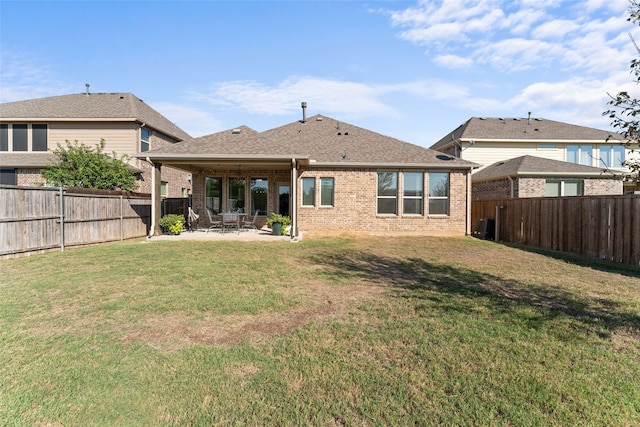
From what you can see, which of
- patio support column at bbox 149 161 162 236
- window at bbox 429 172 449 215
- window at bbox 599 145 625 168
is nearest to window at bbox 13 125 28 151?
patio support column at bbox 149 161 162 236

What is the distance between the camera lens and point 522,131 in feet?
82.0

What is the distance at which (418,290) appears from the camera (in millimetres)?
5945

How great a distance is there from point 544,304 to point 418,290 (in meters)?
1.88

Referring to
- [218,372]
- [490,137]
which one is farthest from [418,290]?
[490,137]

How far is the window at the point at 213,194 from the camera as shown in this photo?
16609 mm

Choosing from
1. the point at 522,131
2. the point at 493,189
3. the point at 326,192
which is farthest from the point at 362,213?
the point at 522,131

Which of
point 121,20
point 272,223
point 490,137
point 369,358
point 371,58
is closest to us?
point 369,358

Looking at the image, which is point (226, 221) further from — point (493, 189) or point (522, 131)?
point (522, 131)

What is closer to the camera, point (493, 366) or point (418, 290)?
point (493, 366)

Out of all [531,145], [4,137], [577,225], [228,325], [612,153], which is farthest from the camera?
[531,145]

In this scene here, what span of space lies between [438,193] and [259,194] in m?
8.52

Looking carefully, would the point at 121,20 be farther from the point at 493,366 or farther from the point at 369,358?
the point at 493,366

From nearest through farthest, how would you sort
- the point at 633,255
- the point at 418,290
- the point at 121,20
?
the point at 418,290, the point at 633,255, the point at 121,20

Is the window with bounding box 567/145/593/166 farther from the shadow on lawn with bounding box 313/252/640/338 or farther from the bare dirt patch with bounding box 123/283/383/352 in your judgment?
the bare dirt patch with bounding box 123/283/383/352
